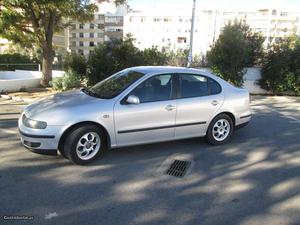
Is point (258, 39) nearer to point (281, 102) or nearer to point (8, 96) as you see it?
point (281, 102)

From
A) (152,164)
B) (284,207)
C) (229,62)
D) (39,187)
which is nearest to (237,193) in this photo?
(284,207)

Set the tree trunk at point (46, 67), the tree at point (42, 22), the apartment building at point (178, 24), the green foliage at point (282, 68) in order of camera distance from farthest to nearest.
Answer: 1. the apartment building at point (178, 24)
2. the tree trunk at point (46, 67)
3. the tree at point (42, 22)
4. the green foliage at point (282, 68)

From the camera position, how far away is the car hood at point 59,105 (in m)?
4.92

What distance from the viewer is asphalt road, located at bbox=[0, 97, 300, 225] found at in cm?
371

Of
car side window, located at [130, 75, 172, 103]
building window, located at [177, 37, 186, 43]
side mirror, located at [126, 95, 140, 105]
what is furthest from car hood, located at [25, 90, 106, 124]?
building window, located at [177, 37, 186, 43]

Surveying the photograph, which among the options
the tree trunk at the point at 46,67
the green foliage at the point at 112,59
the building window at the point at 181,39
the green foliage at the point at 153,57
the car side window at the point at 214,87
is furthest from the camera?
the building window at the point at 181,39

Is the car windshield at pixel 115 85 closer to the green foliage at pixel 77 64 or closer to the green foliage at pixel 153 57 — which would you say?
the green foliage at pixel 153 57

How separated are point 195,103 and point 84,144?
2185 mm

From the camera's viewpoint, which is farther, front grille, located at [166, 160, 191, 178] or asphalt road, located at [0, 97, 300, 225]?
front grille, located at [166, 160, 191, 178]

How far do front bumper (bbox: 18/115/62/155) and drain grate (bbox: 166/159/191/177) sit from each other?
5.97 ft

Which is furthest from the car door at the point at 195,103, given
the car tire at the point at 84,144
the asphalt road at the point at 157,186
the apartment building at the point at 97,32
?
the apartment building at the point at 97,32

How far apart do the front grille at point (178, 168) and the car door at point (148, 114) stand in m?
0.58

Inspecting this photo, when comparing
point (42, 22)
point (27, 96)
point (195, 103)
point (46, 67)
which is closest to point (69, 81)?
point (27, 96)

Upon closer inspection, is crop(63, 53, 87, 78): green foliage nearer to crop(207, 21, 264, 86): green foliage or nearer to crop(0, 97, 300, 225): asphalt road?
crop(207, 21, 264, 86): green foliage
